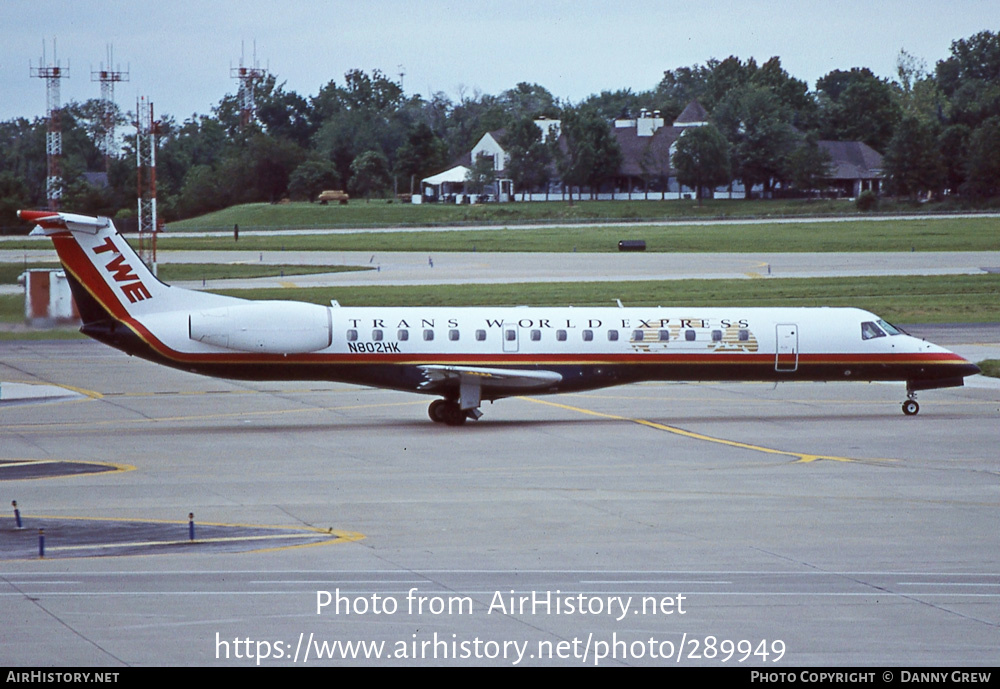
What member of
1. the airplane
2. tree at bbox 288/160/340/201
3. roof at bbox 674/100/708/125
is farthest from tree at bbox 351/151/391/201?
the airplane

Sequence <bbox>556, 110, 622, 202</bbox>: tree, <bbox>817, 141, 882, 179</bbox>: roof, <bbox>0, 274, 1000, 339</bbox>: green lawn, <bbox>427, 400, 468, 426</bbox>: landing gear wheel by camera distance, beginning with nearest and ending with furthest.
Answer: <bbox>427, 400, 468, 426</bbox>: landing gear wheel → <bbox>0, 274, 1000, 339</bbox>: green lawn → <bbox>556, 110, 622, 202</bbox>: tree → <bbox>817, 141, 882, 179</bbox>: roof

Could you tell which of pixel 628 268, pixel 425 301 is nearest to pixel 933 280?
pixel 628 268

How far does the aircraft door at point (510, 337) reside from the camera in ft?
100

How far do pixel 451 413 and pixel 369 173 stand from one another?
113917 millimetres

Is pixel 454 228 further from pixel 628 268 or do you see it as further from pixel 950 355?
pixel 950 355

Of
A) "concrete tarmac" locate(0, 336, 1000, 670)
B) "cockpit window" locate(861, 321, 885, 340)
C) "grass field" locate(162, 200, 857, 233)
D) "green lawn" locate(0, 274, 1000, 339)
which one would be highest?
"grass field" locate(162, 200, 857, 233)

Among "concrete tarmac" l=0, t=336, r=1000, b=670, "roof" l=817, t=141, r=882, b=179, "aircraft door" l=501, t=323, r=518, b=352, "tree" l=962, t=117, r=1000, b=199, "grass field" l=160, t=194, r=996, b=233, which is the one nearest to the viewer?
"concrete tarmac" l=0, t=336, r=1000, b=670

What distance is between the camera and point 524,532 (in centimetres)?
1942

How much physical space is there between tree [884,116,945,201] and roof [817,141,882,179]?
28.6 feet

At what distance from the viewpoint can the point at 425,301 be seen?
56.5m

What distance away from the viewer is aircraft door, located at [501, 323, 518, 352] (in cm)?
3056

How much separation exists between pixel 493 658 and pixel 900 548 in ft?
26.8

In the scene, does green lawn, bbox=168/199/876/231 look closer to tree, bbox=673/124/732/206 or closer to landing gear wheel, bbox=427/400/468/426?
tree, bbox=673/124/732/206

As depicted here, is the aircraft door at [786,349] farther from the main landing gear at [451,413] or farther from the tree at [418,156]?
the tree at [418,156]
